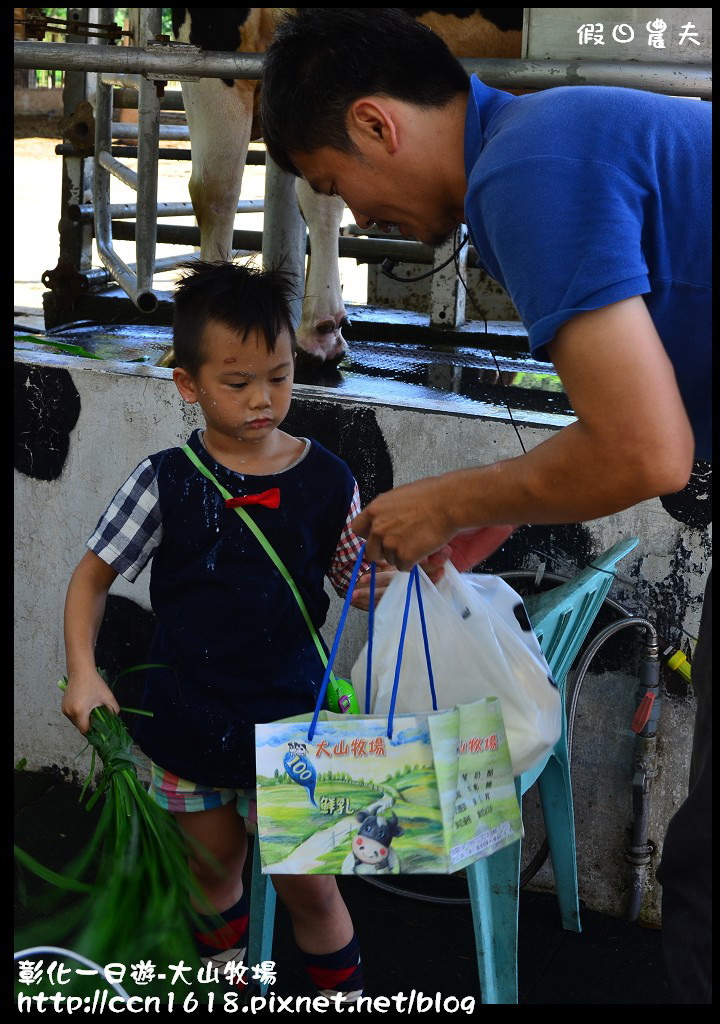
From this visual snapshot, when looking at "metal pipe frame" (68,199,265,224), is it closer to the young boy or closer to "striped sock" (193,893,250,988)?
the young boy

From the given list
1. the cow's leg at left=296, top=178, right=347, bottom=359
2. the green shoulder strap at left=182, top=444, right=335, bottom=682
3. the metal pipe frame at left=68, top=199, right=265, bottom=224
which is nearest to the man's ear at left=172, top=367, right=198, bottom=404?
the green shoulder strap at left=182, top=444, right=335, bottom=682

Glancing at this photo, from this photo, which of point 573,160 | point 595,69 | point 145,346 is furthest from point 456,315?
point 573,160

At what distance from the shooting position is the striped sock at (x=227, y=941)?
85.5 inches

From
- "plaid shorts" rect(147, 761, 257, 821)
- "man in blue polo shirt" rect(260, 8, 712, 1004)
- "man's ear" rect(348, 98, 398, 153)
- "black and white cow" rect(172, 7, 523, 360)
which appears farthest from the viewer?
"black and white cow" rect(172, 7, 523, 360)

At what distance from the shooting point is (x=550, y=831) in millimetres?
2539

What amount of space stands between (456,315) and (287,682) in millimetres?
2394

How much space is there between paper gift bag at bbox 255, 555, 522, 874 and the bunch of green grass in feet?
0.81

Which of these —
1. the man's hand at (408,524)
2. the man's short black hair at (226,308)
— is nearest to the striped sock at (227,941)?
the man's hand at (408,524)

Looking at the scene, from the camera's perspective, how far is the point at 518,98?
1.47 metres

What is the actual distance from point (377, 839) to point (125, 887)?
43 centimetres

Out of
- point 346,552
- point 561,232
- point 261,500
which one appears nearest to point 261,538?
point 261,500

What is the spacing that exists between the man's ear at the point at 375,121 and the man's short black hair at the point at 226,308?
1.77 ft

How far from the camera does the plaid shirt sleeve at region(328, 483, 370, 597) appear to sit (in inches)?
83.4
